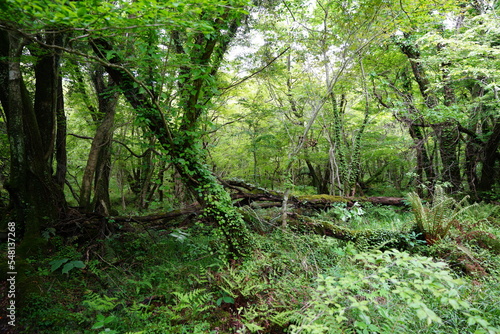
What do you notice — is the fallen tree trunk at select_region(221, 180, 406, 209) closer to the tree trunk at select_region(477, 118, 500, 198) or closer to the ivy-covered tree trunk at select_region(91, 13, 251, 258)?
the ivy-covered tree trunk at select_region(91, 13, 251, 258)

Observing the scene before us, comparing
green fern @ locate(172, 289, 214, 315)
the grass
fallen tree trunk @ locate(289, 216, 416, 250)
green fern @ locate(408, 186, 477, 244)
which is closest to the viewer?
the grass

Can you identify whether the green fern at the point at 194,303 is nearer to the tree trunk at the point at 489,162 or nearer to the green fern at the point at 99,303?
the green fern at the point at 99,303

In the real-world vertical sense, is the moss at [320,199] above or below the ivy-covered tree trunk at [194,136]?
below

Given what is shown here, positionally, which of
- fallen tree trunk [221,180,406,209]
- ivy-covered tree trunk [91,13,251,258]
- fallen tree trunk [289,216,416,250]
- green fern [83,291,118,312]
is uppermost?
ivy-covered tree trunk [91,13,251,258]

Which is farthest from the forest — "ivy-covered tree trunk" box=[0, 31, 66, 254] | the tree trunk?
the tree trunk

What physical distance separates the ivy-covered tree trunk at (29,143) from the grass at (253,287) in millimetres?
475

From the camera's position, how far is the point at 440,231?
4105mm

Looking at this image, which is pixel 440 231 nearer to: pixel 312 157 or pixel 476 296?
pixel 476 296

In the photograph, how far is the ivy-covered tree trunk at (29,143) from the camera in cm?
327

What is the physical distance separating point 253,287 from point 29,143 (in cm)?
402

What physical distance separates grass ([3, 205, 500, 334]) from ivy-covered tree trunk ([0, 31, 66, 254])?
48 centimetres

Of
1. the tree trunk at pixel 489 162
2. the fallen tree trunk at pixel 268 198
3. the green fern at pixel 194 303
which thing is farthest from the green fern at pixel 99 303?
the tree trunk at pixel 489 162

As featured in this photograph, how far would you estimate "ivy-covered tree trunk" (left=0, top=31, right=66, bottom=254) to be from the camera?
3.27m

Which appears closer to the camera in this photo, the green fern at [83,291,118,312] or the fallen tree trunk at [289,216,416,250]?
the green fern at [83,291,118,312]
